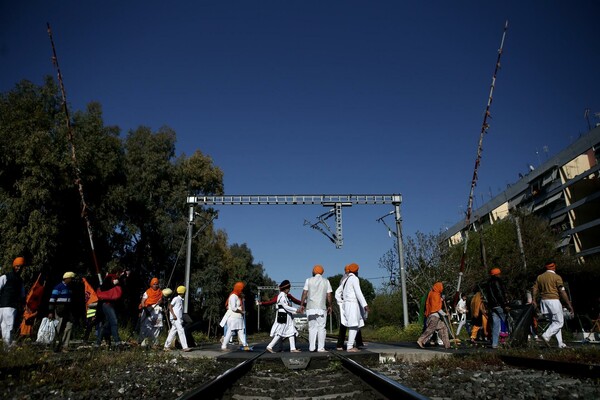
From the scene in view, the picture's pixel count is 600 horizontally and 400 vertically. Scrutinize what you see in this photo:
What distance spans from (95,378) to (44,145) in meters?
20.4

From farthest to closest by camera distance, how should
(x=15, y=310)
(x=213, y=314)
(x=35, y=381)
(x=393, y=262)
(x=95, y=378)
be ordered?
1. (x=213, y=314)
2. (x=393, y=262)
3. (x=15, y=310)
4. (x=95, y=378)
5. (x=35, y=381)

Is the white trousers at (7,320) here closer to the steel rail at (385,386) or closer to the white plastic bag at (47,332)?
the white plastic bag at (47,332)

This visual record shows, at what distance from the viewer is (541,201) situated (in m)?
61.2

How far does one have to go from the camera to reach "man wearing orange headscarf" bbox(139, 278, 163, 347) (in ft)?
41.3

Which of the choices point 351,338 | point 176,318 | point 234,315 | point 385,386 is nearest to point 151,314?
point 176,318

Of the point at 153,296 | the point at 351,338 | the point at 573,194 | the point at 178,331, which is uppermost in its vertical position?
the point at 573,194

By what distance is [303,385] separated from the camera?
6.59m

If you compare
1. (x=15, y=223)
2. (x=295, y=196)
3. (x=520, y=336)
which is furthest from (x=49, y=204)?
(x=520, y=336)

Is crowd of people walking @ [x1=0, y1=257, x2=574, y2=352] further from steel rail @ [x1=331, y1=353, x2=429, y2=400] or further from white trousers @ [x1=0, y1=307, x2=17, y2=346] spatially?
steel rail @ [x1=331, y1=353, x2=429, y2=400]

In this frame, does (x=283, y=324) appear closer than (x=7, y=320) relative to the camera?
No

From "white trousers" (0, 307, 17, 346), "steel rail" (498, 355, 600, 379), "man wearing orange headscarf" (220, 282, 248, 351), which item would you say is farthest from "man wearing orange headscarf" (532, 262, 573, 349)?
"white trousers" (0, 307, 17, 346)

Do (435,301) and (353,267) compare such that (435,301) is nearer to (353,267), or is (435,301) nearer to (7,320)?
(353,267)

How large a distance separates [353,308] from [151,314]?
6007 mm

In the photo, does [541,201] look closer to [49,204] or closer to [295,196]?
[295,196]
